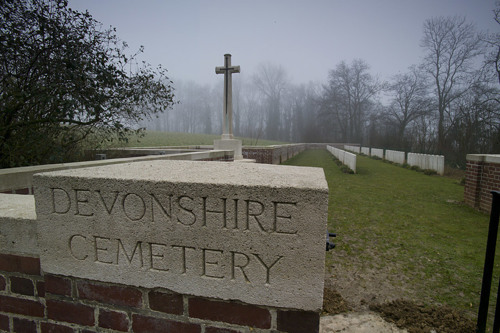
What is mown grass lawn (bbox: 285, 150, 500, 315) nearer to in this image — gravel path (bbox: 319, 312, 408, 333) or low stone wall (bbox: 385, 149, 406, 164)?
gravel path (bbox: 319, 312, 408, 333)

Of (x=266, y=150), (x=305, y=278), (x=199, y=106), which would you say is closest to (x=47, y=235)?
(x=305, y=278)

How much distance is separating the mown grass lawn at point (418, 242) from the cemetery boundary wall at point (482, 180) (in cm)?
26

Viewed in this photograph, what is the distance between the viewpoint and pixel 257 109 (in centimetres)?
5900

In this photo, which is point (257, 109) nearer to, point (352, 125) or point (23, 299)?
point (352, 125)

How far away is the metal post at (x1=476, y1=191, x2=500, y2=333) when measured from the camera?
71.1 inches

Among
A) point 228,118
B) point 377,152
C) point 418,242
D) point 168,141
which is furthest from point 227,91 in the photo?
point 377,152

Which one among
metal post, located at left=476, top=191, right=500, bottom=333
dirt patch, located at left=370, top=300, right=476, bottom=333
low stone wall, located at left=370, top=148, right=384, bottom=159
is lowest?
dirt patch, located at left=370, top=300, right=476, bottom=333

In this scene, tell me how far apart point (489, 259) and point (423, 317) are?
0.75 m

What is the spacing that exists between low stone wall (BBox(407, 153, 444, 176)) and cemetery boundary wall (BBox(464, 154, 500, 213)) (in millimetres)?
6251

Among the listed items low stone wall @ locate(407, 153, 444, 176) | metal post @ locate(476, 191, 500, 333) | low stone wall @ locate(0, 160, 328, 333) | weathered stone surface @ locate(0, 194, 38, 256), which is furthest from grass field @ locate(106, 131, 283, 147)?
metal post @ locate(476, 191, 500, 333)

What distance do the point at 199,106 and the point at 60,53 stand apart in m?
61.0

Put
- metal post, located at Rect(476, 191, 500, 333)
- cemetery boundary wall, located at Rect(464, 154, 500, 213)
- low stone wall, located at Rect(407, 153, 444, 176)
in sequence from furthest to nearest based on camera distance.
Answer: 1. low stone wall, located at Rect(407, 153, 444, 176)
2. cemetery boundary wall, located at Rect(464, 154, 500, 213)
3. metal post, located at Rect(476, 191, 500, 333)

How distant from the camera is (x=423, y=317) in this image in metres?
2.29

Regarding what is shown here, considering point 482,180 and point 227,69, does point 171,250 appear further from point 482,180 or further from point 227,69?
point 227,69
